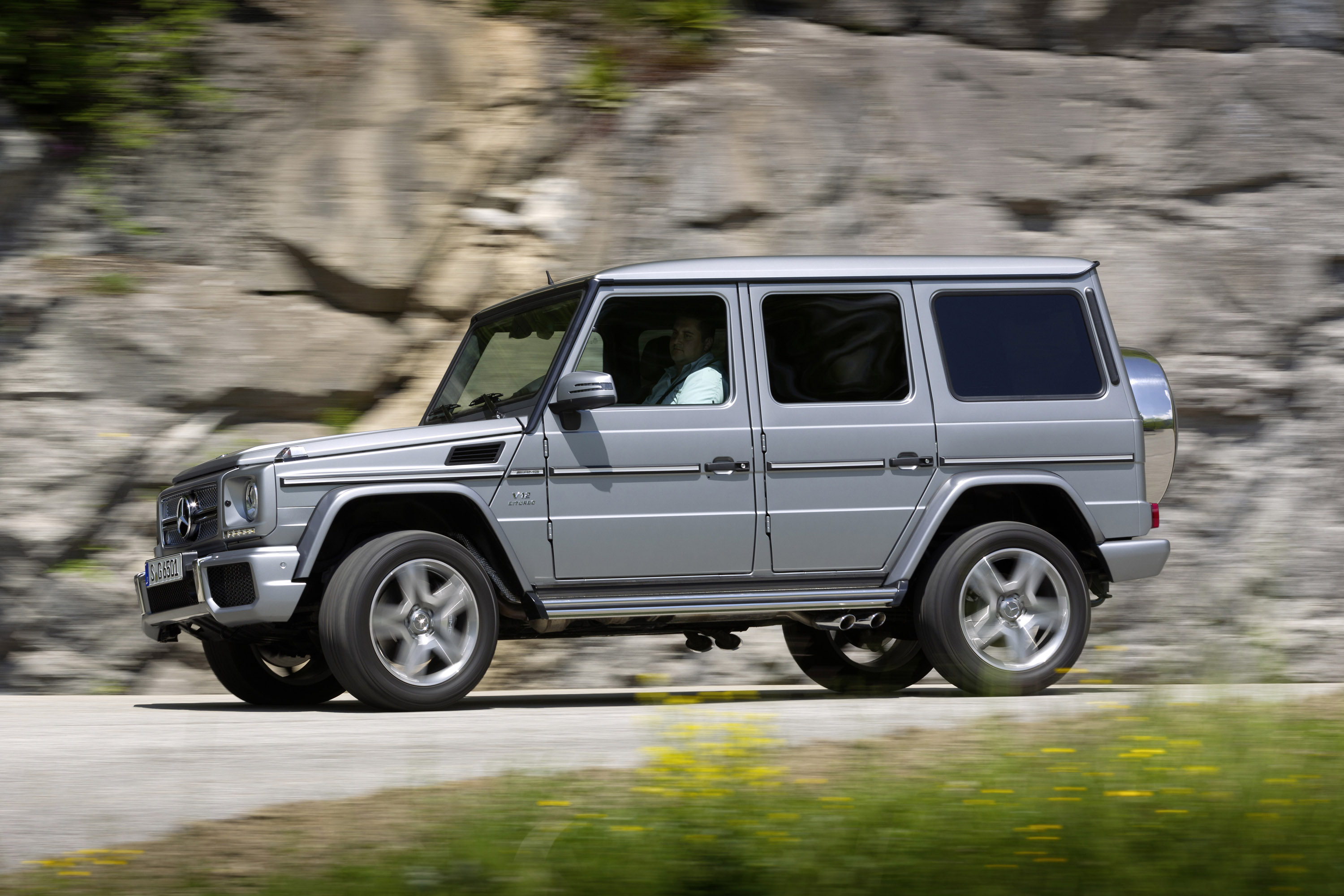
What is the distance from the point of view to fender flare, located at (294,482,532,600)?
671cm

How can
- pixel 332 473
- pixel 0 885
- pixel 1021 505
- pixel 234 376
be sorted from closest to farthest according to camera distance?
pixel 0 885 < pixel 332 473 < pixel 1021 505 < pixel 234 376

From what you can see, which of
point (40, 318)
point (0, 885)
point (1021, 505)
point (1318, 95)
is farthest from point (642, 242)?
point (0, 885)

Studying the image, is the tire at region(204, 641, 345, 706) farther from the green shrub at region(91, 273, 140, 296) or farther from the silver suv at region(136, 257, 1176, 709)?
the green shrub at region(91, 273, 140, 296)

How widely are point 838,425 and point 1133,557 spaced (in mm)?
1567

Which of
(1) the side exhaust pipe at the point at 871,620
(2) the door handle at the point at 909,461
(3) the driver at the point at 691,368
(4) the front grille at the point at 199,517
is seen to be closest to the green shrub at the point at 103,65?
(4) the front grille at the point at 199,517

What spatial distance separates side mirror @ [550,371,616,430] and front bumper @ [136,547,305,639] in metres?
1.30

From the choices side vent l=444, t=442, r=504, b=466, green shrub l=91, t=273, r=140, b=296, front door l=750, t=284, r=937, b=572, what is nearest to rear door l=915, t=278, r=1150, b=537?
front door l=750, t=284, r=937, b=572

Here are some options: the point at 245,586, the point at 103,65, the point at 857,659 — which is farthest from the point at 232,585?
the point at 103,65

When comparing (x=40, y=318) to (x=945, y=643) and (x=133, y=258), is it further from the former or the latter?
(x=945, y=643)

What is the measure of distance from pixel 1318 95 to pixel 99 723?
36.2 ft

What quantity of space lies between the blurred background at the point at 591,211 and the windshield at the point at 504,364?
276 centimetres

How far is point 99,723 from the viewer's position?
683 cm

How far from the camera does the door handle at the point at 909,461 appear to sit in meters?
7.43

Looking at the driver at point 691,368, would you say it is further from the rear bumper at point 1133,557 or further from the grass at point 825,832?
the grass at point 825,832
